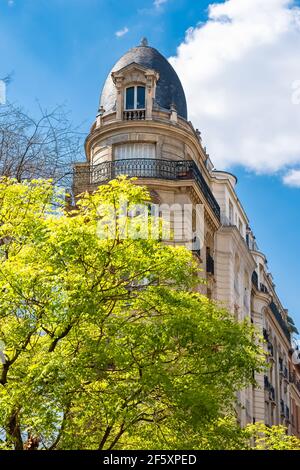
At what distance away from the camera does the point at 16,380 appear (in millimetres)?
18984

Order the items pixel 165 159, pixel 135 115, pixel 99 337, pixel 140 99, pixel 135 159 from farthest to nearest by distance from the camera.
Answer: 1. pixel 140 99
2. pixel 135 115
3. pixel 165 159
4. pixel 135 159
5. pixel 99 337

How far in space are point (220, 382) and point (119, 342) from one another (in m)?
2.48

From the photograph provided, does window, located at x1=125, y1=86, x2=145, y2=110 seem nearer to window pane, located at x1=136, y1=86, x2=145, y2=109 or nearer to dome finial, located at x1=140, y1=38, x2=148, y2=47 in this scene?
window pane, located at x1=136, y1=86, x2=145, y2=109

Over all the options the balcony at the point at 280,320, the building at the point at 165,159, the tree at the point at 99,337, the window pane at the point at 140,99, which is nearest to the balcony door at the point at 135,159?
the building at the point at 165,159

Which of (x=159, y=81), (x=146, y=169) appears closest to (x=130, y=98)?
(x=159, y=81)

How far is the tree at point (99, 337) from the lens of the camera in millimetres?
18297

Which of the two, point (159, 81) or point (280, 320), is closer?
point (159, 81)

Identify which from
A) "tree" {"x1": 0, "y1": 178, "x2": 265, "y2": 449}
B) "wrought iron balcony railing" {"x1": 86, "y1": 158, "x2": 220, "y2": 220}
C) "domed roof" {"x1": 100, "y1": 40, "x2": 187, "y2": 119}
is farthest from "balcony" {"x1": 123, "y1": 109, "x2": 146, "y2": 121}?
"tree" {"x1": 0, "y1": 178, "x2": 265, "y2": 449}

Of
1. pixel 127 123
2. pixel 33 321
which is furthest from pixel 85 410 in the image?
pixel 127 123

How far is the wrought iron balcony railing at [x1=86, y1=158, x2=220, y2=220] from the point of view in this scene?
37656mm

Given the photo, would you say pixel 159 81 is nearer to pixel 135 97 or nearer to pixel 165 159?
pixel 135 97

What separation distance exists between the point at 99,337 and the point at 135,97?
22024 millimetres

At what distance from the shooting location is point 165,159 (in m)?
38.2

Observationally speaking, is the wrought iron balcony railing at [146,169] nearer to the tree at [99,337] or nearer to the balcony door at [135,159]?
the balcony door at [135,159]
